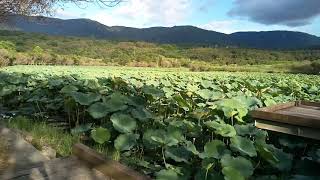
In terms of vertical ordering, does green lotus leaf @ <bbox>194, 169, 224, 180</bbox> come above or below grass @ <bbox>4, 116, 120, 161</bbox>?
above

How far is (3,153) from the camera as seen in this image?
4.48 meters

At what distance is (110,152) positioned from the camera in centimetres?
492

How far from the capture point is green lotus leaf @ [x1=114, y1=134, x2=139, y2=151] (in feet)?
14.7

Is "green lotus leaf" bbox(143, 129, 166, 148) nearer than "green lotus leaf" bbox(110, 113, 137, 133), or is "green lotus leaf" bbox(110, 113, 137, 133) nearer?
"green lotus leaf" bbox(143, 129, 166, 148)

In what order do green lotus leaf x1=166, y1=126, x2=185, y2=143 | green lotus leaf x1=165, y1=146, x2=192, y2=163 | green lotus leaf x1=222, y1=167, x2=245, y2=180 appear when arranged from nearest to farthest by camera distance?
green lotus leaf x1=222, y1=167, x2=245, y2=180 → green lotus leaf x1=165, y1=146, x2=192, y2=163 → green lotus leaf x1=166, y1=126, x2=185, y2=143

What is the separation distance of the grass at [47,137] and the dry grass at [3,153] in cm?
36

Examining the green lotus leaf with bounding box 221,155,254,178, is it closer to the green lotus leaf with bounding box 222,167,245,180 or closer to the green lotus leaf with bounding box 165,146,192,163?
the green lotus leaf with bounding box 222,167,245,180

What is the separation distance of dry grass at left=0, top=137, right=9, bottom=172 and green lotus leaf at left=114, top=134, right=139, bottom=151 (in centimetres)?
117

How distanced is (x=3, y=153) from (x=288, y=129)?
3.13 metres

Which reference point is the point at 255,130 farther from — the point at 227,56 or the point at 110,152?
the point at 227,56

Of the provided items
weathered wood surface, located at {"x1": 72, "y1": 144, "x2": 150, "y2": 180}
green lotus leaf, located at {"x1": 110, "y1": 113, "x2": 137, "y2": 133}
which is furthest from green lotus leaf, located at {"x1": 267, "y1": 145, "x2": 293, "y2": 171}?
green lotus leaf, located at {"x1": 110, "y1": 113, "x2": 137, "y2": 133}

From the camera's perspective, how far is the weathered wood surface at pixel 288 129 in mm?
3912

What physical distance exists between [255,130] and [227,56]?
3729 inches

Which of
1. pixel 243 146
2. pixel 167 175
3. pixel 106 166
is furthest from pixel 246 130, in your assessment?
pixel 106 166
